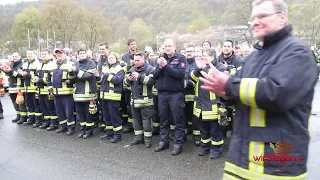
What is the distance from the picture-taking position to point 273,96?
1828 mm

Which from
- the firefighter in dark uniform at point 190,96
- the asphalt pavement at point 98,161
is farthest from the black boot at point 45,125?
the firefighter in dark uniform at point 190,96

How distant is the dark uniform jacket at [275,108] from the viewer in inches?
73.0

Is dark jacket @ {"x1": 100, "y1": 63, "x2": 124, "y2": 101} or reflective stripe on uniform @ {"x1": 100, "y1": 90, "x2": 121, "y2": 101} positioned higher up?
dark jacket @ {"x1": 100, "y1": 63, "x2": 124, "y2": 101}

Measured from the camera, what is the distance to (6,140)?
7.00 m

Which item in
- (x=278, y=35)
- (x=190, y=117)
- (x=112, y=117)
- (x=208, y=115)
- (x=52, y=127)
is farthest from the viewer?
(x=52, y=127)

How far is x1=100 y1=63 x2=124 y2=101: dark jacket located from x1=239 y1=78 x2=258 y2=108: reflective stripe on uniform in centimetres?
457

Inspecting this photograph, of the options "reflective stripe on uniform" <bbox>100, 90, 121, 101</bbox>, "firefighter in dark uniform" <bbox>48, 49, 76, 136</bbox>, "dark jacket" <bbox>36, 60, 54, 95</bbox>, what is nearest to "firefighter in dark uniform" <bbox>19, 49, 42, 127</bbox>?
"dark jacket" <bbox>36, 60, 54, 95</bbox>

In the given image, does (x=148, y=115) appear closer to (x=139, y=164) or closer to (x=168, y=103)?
(x=168, y=103)

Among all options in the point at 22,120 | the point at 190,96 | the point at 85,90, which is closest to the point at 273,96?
the point at 190,96

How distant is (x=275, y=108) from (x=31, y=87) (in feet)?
24.7

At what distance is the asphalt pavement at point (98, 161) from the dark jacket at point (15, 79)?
179 cm

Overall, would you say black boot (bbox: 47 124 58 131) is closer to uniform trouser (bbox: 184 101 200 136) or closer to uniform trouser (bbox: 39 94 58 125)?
uniform trouser (bbox: 39 94 58 125)

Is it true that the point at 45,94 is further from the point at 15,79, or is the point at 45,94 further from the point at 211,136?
the point at 211,136

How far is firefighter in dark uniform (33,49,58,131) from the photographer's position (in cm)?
763
